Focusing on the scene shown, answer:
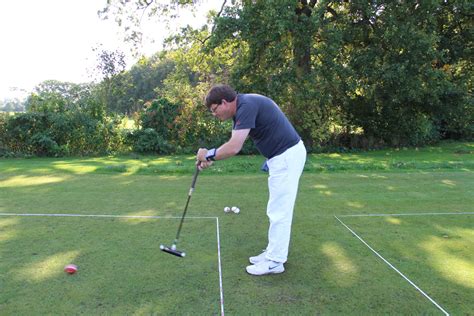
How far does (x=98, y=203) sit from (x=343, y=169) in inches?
257

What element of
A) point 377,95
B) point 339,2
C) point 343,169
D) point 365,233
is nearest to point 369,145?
point 377,95

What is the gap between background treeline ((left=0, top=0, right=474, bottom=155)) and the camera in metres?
13.9

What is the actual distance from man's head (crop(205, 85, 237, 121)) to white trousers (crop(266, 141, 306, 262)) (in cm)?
64

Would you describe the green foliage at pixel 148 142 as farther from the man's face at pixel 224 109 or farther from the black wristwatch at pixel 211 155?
the man's face at pixel 224 109

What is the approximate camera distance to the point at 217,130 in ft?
51.7

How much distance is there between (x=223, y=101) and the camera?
380 cm

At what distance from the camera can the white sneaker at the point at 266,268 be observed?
4.02m

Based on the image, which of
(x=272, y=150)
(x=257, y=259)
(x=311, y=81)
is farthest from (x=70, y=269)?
(x=311, y=81)

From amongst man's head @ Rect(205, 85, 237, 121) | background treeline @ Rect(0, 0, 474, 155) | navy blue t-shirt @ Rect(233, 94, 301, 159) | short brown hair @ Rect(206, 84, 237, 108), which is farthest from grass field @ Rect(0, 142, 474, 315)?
background treeline @ Rect(0, 0, 474, 155)

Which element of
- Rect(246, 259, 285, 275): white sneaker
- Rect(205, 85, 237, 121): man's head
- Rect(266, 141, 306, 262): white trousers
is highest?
Rect(205, 85, 237, 121): man's head

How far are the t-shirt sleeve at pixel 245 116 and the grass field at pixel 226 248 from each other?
1.49 meters

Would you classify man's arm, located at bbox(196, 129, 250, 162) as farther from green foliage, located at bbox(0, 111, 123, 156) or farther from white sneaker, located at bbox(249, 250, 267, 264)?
green foliage, located at bbox(0, 111, 123, 156)

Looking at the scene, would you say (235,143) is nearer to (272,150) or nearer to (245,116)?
(245,116)

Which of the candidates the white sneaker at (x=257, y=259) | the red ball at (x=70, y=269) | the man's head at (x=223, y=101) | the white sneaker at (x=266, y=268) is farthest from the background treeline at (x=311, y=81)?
the red ball at (x=70, y=269)
